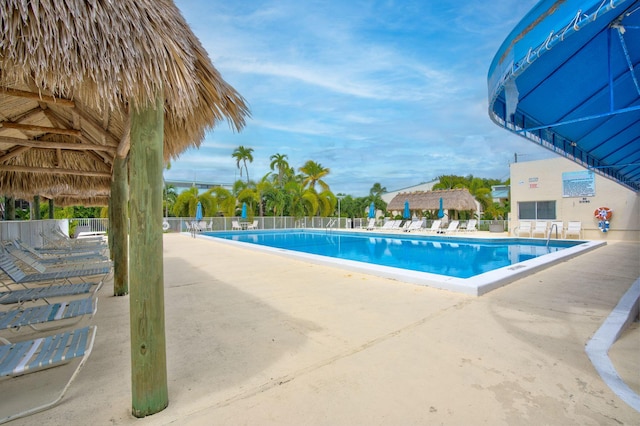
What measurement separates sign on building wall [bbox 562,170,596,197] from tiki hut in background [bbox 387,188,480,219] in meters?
8.16

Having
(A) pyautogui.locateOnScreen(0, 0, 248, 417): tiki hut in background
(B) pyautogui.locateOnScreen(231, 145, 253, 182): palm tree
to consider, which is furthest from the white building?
(B) pyautogui.locateOnScreen(231, 145, 253, 182): palm tree

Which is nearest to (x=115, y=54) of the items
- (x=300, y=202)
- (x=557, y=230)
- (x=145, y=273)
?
(x=145, y=273)

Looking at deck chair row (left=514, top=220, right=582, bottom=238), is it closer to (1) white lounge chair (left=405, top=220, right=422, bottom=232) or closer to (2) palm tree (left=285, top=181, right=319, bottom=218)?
(1) white lounge chair (left=405, top=220, right=422, bottom=232)

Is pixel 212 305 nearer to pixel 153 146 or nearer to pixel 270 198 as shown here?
pixel 153 146

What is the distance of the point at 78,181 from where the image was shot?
9.48 metres

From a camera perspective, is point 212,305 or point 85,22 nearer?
point 85,22

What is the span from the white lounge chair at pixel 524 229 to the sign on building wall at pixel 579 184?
2278 millimetres

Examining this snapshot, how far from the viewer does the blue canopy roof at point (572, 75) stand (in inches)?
106

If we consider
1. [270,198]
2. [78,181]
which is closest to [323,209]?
[270,198]

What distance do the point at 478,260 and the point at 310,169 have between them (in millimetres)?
22950

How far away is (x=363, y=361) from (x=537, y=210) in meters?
19.1

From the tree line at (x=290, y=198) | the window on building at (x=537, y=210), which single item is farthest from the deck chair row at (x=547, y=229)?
the tree line at (x=290, y=198)

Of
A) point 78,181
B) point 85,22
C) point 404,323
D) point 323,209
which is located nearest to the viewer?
point 85,22

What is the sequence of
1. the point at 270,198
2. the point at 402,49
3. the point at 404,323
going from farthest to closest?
the point at 270,198 < the point at 402,49 < the point at 404,323
